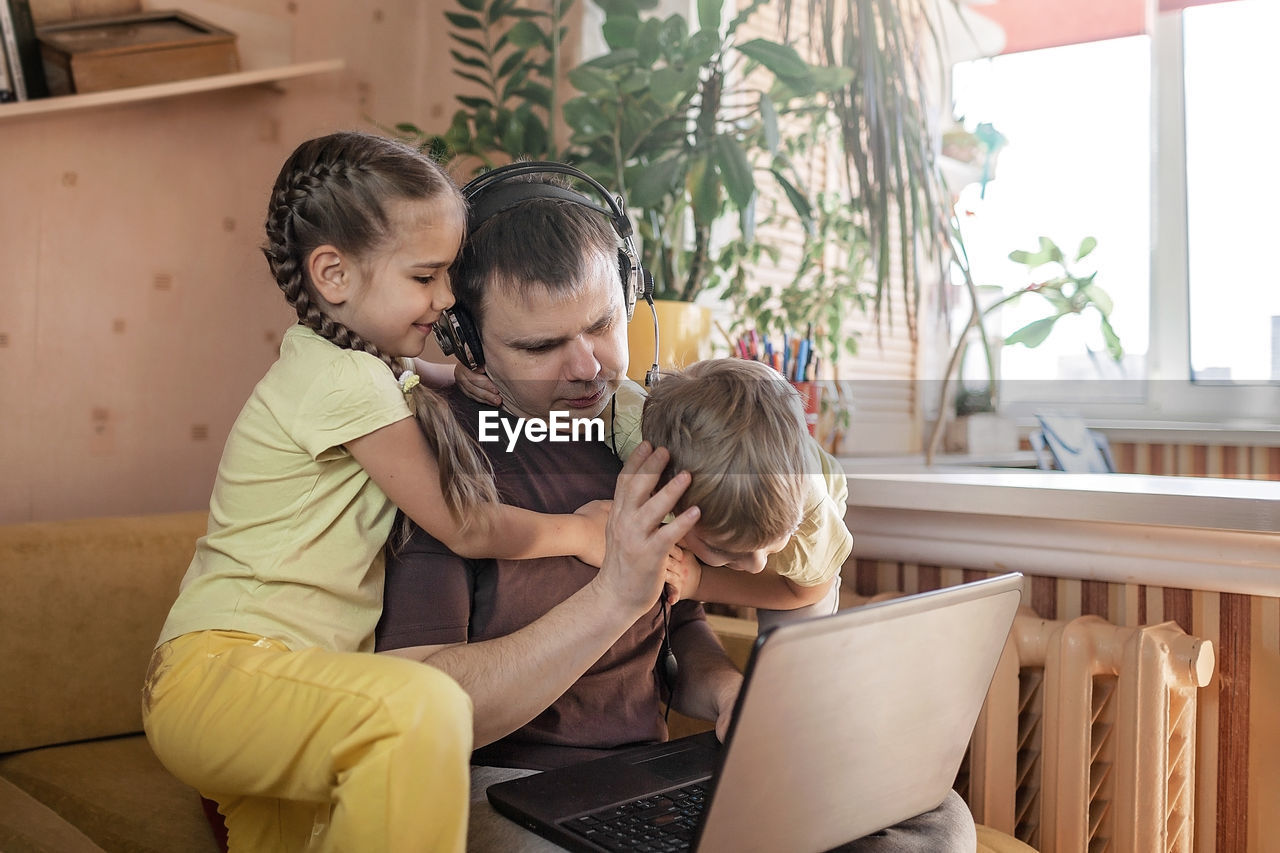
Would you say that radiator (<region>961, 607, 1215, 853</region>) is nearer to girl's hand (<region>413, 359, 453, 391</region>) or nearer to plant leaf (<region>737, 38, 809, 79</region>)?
girl's hand (<region>413, 359, 453, 391</region>)

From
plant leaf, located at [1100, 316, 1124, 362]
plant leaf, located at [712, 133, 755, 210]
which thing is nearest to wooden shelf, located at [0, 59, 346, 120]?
plant leaf, located at [712, 133, 755, 210]

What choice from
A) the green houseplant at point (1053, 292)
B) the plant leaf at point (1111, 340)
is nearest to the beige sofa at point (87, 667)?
the green houseplant at point (1053, 292)

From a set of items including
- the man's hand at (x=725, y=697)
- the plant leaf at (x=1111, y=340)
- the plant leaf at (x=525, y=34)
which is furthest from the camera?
the plant leaf at (x=1111, y=340)

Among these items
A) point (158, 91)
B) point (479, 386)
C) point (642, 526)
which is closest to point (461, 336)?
point (479, 386)

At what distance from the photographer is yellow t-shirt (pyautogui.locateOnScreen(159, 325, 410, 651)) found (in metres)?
0.73

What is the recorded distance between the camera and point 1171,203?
7.06 feet

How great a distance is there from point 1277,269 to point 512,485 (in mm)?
1808

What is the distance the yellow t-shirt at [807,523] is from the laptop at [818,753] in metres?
0.15

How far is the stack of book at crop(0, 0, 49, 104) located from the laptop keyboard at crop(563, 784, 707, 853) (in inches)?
50.4

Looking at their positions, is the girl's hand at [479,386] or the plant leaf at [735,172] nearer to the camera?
the girl's hand at [479,386]

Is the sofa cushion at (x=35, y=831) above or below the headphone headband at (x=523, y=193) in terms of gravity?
below

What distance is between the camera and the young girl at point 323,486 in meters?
0.70

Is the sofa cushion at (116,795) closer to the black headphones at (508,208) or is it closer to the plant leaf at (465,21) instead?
the black headphones at (508,208)

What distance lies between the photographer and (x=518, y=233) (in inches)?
30.5
